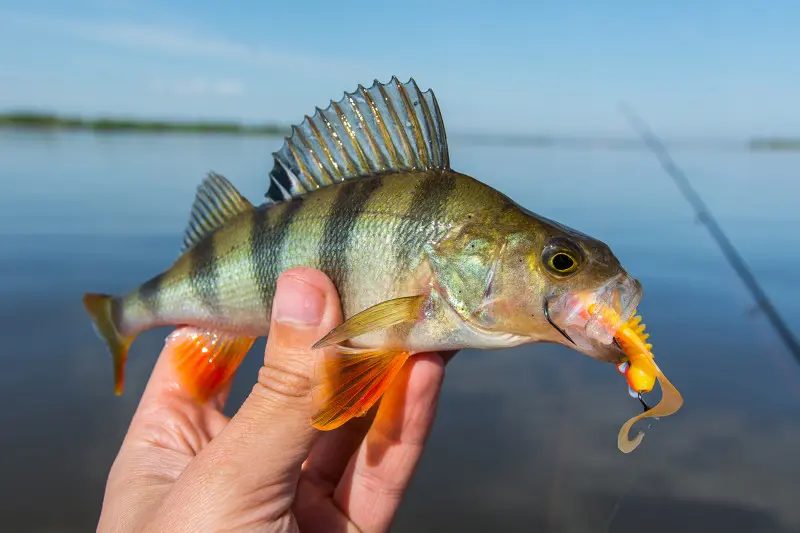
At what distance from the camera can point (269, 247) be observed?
281cm

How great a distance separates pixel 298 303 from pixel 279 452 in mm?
579

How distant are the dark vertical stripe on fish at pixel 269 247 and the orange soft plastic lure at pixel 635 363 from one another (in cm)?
139

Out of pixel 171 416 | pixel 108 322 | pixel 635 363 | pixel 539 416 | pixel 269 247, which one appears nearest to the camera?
pixel 635 363

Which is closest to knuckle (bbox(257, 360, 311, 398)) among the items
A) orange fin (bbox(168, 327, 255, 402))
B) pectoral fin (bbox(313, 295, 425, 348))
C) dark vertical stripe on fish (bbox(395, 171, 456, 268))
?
pectoral fin (bbox(313, 295, 425, 348))

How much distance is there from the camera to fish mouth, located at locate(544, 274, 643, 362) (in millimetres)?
2234

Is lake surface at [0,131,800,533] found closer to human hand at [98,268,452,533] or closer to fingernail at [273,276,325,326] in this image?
human hand at [98,268,452,533]

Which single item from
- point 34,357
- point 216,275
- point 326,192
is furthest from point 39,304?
point 326,192

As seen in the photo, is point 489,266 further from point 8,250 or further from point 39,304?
point 8,250

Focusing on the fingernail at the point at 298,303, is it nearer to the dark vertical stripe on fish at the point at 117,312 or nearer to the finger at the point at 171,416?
the finger at the point at 171,416

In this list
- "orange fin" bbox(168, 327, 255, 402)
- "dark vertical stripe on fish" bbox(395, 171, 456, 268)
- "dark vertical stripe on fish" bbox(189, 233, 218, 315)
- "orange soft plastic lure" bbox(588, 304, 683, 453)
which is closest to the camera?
"orange soft plastic lure" bbox(588, 304, 683, 453)

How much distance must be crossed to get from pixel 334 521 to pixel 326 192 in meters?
1.65

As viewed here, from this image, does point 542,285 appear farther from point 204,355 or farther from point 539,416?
point 539,416

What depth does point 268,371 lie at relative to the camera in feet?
7.98

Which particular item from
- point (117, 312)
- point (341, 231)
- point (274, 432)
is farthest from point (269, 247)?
point (117, 312)
